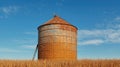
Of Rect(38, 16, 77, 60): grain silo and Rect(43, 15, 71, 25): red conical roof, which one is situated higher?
Rect(43, 15, 71, 25): red conical roof

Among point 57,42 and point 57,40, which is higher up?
point 57,40

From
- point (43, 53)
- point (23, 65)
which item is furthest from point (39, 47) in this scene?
point (23, 65)

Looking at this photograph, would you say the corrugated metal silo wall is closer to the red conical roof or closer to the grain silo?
the grain silo

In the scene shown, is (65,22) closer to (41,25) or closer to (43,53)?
(41,25)

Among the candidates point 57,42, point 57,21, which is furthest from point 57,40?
point 57,21

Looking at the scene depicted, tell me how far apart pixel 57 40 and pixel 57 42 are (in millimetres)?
178

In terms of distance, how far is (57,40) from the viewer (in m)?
20.2

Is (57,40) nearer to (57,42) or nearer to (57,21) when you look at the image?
(57,42)

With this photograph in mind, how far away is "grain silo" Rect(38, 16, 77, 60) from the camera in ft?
66.0

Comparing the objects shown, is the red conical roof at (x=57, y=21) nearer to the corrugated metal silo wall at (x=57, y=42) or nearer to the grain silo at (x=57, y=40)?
the grain silo at (x=57, y=40)

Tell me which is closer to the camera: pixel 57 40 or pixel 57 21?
pixel 57 40

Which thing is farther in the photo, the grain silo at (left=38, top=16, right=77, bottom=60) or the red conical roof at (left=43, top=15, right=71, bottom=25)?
the red conical roof at (left=43, top=15, right=71, bottom=25)

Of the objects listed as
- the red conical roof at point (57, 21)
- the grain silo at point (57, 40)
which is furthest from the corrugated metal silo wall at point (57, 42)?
the red conical roof at point (57, 21)

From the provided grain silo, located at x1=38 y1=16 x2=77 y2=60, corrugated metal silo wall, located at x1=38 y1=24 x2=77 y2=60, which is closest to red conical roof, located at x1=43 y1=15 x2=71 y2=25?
grain silo, located at x1=38 y1=16 x2=77 y2=60
